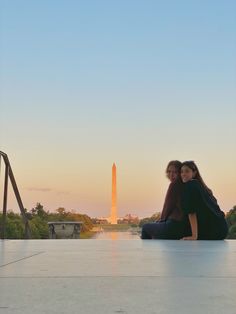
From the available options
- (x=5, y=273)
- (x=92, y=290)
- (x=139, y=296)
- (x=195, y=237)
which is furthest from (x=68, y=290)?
(x=195, y=237)

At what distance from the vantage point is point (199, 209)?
642cm

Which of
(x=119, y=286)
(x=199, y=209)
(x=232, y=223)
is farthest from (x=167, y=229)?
(x=232, y=223)

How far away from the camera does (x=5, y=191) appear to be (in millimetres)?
8734

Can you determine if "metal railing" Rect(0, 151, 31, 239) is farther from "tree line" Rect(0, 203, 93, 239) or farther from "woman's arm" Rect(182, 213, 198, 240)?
"woman's arm" Rect(182, 213, 198, 240)

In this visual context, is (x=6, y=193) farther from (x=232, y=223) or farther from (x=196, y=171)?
(x=232, y=223)

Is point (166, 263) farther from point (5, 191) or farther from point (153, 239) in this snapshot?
point (5, 191)

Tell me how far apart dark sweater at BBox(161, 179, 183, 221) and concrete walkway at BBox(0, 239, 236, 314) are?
2796mm

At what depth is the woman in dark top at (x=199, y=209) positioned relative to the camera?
251 inches

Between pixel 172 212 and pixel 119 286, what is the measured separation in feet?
14.3

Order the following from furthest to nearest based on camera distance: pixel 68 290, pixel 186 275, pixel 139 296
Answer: pixel 186 275, pixel 68 290, pixel 139 296

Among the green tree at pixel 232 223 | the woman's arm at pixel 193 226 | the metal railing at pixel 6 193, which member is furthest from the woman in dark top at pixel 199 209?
Answer: the green tree at pixel 232 223

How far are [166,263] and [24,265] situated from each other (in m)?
0.96

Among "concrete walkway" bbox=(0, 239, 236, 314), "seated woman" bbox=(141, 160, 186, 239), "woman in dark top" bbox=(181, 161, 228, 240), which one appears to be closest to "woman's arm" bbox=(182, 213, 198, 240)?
"woman in dark top" bbox=(181, 161, 228, 240)

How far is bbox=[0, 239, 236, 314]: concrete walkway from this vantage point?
1977 mm
